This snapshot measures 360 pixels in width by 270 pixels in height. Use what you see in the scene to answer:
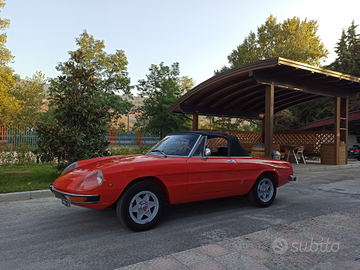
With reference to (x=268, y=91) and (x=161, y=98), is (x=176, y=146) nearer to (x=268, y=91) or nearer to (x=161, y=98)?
(x=268, y=91)

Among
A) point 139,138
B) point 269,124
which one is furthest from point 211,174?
point 139,138

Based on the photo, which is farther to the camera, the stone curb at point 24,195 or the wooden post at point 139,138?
the wooden post at point 139,138

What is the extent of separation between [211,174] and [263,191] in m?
1.55

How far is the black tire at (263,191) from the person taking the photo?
5270 millimetres

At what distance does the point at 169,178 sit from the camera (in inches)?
161

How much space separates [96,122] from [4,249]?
213 inches

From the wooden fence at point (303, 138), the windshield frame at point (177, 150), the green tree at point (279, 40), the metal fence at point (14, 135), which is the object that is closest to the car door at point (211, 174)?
the windshield frame at point (177, 150)

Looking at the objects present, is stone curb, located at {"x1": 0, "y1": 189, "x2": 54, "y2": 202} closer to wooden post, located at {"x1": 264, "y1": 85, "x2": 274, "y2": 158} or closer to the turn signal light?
the turn signal light

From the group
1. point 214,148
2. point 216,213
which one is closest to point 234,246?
point 216,213

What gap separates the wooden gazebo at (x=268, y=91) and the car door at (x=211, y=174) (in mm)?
6618

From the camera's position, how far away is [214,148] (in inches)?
198

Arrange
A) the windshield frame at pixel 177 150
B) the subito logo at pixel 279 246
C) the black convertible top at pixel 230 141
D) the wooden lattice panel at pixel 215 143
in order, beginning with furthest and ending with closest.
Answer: the black convertible top at pixel 230 141, the wooden lattice panel at pixel 215 143, the windshield frame at pixel 177 150, the subito logo at pixel 279 246

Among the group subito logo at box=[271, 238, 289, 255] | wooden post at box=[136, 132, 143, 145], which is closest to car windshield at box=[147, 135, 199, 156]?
subito logo at box=[271, 238, 289, 255]

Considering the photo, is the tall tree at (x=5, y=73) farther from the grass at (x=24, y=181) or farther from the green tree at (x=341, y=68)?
the green tree at (x=341, y=68)
